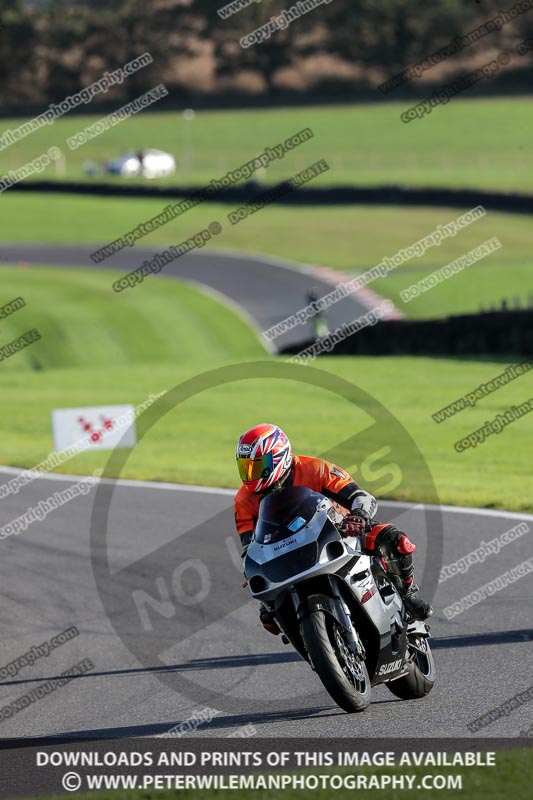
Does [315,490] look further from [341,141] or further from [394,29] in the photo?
[394,29]

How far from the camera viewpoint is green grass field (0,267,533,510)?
1705 cm

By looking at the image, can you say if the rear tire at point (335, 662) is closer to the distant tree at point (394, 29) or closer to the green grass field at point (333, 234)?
the green grass field at point (333, 234)

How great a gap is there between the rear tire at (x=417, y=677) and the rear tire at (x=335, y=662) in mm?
482

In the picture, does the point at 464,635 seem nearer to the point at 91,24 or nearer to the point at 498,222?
the point at 498,222

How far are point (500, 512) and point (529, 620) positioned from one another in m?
4.07

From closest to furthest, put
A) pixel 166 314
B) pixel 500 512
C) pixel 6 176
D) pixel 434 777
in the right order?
pixel 434 777 → pixel 500 512 → pixel 166 314 → pixel 6 176

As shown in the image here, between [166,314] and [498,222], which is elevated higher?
[498,222]

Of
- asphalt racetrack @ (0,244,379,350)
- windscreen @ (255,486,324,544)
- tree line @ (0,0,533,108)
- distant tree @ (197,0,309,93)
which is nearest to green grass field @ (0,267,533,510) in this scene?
asphalt racetrack @ (0,244,379,350)

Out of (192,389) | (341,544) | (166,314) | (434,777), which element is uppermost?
(166,314)

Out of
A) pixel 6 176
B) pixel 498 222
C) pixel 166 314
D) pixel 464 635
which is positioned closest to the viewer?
pixel 464 635

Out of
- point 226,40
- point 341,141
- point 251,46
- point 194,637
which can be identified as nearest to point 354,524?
point 194,637

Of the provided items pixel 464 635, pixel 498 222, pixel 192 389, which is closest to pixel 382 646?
pixel 464 635

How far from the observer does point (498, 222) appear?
188 feet

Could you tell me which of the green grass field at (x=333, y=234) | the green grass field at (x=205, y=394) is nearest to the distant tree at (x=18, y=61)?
the green grass field at (x=333, y=234)
